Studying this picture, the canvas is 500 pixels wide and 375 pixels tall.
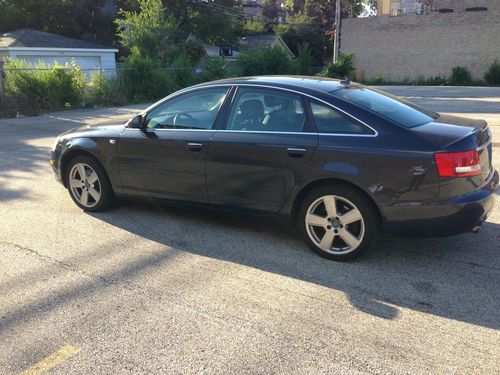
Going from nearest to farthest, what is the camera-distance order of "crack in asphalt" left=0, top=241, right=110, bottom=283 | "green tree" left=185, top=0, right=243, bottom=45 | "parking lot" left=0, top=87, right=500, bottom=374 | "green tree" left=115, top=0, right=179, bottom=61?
"parking lot" left=0, top=87, right=500, bottom=374, "crack in asphalt" left=0, top=241, right=110, bottom=283, "green tree" left=115, top=0, right=179, bottom=61, "green tree" left=185, top=0, right=243, bottom=45

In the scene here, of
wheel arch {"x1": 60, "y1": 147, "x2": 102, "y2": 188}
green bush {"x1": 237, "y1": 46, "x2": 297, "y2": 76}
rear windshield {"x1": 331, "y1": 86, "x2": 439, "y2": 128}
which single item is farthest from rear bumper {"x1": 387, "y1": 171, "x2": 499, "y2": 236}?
green bush {"x1": 237, "y1": 46, "x2": 297, "y2": 76}

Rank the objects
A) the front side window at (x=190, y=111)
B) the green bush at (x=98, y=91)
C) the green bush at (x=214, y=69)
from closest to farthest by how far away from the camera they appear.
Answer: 1. the front side window at (x=190, y=111)
2. the green bush at (x=98, y=91)
3. the green bush at (x=214, y=69)

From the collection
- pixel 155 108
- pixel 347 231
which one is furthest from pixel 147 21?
pixel 347 231

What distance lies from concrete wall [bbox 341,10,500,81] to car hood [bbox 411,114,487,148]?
39.2 meters

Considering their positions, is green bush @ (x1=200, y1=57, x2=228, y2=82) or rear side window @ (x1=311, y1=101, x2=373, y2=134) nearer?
rear side window @ (x1=311, y1=101, x2=373, y2=134)

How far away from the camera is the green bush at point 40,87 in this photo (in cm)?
1745

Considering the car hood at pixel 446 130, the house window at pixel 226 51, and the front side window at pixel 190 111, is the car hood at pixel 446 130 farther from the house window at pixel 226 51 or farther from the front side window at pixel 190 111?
the house window at pixel 226 51

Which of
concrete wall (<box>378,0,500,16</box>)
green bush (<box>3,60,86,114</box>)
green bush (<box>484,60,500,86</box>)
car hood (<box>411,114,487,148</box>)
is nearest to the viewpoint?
car hood (<box>411,114,487,148</box>)

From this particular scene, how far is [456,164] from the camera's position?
156 inches

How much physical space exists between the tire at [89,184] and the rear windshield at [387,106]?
9.32ft

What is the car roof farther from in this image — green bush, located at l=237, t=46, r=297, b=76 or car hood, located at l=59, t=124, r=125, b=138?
green bush, located at l=237, t=46, r=297, b=76

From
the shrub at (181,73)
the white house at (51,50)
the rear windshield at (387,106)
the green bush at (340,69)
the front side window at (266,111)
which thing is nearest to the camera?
the rear windshield at (387,106)

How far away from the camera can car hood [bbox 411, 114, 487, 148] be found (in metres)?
4.05

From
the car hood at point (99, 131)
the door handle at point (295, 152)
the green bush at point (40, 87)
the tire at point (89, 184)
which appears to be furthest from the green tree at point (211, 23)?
the door handle at point (295, 152)
